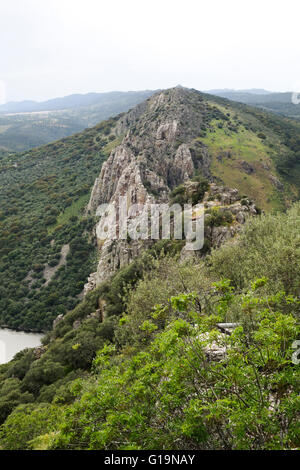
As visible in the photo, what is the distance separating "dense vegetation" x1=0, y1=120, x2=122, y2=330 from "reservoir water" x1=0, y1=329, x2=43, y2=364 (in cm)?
181

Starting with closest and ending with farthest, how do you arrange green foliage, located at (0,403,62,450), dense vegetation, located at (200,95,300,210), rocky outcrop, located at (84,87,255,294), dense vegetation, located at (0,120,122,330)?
green foliage, located at (0,403,62,450) → rocky outcrop, located at (84,87,255,294) → dense vegetation, located at (0,120,122,330) → dense vegetation, located at (200,95,300,210)

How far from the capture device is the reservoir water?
177ft

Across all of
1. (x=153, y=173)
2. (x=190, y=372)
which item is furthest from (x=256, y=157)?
(x=190, y=372)

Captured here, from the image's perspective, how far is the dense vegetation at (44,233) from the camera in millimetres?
65613

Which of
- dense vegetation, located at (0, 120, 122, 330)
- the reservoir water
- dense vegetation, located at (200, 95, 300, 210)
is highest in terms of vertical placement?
dense vegetation, located at (200, 95, 300, 210)

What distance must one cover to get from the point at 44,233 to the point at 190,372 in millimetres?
86853

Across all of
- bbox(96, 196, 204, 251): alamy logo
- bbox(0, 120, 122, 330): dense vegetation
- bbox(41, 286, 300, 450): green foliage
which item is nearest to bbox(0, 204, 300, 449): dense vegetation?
bbox(41, 286, 300, 450): green foliage

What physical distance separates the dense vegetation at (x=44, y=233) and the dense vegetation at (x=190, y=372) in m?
35.6

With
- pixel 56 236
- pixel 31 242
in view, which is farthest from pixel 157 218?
Answer: pixel 31 242

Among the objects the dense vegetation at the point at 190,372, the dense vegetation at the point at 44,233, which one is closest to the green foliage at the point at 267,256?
the dense vegetation at the point at 190,372

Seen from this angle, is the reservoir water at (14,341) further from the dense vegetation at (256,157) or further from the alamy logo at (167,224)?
the dense vegetation at (256,157)

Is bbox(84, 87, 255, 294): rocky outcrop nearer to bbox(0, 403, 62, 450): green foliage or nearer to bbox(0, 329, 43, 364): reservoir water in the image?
bbox(0, 329, 43, 364): reservoir water

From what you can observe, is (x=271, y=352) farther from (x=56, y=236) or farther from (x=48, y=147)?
(x=48, y=147)

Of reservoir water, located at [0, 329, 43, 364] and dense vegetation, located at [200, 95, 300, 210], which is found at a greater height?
dense vegetation, located at [200, 95, 300, 210]
